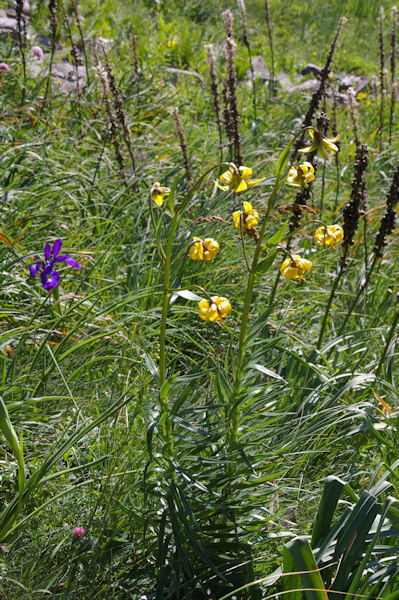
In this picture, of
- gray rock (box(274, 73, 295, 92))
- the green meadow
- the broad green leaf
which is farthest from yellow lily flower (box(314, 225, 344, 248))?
gray rock (box(274, 73, 295, 92))

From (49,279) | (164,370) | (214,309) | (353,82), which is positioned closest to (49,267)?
(49,279)

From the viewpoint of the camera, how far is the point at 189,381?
1.82m

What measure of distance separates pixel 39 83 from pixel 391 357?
320cm

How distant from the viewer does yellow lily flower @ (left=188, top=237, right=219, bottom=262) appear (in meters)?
1.54

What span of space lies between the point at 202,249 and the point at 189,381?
0.47 metres

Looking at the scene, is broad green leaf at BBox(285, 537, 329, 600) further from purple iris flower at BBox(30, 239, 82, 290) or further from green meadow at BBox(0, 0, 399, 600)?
purple iris flower at BBox(30, 239, 82, 290)

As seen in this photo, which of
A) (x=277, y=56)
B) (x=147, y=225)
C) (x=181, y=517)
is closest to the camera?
(x=181, y=517)

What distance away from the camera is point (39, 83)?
14.1 ft

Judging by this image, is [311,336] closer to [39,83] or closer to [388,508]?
[388,508]

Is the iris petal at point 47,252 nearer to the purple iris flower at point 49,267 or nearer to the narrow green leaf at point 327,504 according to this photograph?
the purple iris flower at point 49,267

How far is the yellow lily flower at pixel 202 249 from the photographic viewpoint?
1.54 meters

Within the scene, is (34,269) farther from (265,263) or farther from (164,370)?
(265,263)

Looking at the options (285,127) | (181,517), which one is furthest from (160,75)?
(181,517)

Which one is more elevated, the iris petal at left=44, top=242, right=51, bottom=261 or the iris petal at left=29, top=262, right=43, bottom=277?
the iris petal at left=44, top=242, right=51, bottom=261
